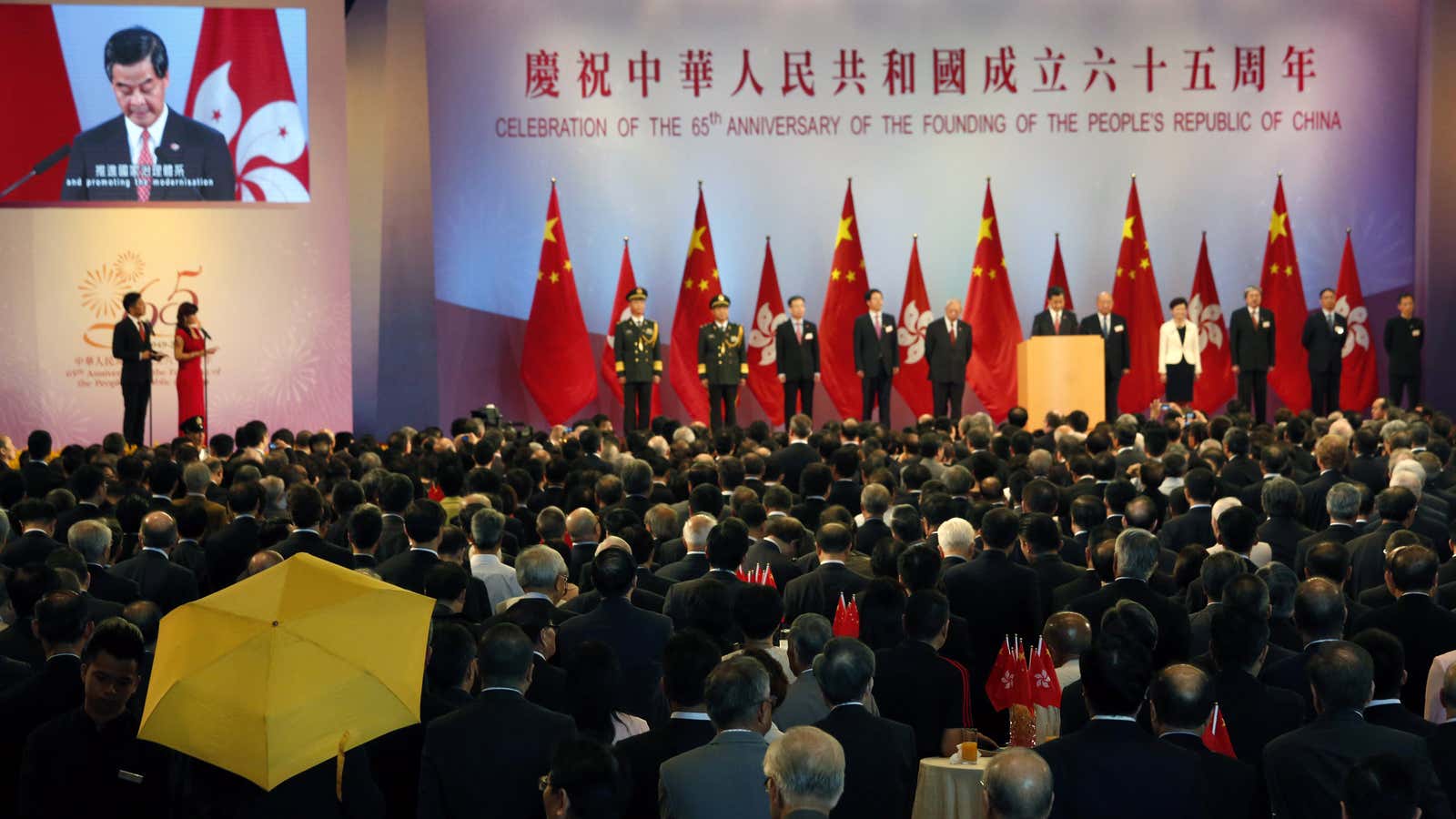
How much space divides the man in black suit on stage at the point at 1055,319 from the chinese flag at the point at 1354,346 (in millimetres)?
3039

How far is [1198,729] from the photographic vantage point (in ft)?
10.6

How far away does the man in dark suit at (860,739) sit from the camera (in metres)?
3.34

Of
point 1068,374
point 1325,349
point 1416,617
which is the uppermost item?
point 1325,349

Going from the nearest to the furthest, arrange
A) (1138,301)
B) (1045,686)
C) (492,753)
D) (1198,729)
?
(1198,729)
(492,753)
(1045,686)
(1138,301)

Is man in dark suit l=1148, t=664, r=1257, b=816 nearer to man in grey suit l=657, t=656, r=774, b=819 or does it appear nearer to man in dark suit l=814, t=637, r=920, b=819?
man in dark suit l=814, t=637, r=920, b=819

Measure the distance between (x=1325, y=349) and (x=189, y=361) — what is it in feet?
31.3

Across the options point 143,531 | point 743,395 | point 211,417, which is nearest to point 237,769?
point 143,531

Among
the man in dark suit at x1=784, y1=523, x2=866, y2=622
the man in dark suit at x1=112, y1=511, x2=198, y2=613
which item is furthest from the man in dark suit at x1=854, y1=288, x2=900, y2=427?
the man in dark suit at x1=112, y1=511, x2=198, y2=613

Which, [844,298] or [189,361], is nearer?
[189,361]

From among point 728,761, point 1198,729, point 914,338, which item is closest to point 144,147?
point 914,338

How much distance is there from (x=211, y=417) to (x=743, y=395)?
4.90m

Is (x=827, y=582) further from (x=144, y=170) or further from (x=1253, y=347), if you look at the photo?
(x=144, y=170)

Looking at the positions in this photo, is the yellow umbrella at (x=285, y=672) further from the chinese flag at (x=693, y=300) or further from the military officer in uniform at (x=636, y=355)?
the chinese flag at (x=693, y=300)

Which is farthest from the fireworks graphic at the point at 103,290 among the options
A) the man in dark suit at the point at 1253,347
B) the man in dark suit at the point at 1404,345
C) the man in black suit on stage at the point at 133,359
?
the man in dark suit at the point at 1404,345
